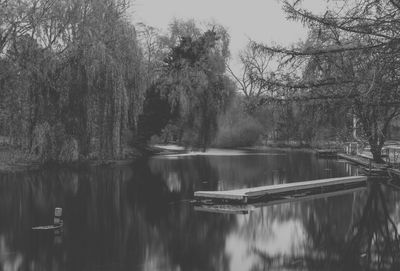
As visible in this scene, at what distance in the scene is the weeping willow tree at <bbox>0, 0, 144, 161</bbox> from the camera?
2378 centimetres

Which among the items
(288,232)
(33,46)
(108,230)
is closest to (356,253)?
(288,232)

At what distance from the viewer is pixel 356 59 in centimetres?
938

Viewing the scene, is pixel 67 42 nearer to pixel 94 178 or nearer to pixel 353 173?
pixel 94 178

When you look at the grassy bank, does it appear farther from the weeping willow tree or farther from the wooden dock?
the wooden dock

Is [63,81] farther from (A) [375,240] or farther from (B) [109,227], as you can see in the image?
(A) [375,240]

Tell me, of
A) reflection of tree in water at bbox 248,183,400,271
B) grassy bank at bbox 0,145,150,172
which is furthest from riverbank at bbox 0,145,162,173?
reflection of tree in water at bbox 248,183,400,271

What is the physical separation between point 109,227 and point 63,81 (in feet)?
42.1

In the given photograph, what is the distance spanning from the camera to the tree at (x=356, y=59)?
8570mm

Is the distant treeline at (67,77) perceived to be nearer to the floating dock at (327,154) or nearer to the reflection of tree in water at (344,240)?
the reflection of tree in water at (344,240)

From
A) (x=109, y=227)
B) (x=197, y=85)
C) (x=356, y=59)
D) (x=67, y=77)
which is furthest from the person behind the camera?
(x=197, y=85)

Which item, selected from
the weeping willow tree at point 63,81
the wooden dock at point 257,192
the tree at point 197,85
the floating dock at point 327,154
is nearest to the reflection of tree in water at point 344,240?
the wooden dock at point 257,192

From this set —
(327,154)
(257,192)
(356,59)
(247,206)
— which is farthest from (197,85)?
(356,59)

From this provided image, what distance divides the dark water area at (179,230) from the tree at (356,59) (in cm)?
258

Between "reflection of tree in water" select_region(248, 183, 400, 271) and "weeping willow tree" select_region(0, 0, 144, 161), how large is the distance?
11.1 m
